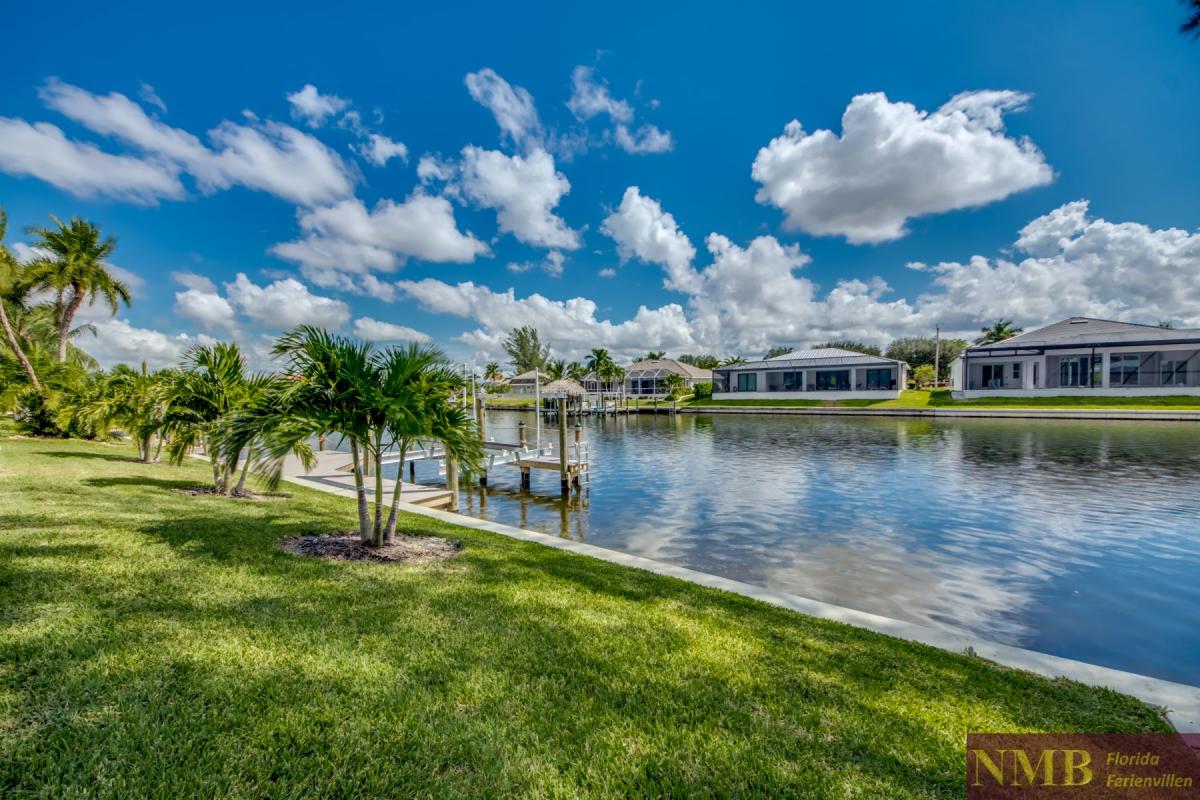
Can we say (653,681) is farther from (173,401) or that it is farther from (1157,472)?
(1157,472)

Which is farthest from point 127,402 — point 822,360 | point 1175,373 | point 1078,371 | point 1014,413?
point 1175,373

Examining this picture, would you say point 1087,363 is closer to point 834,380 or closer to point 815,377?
point 834,380

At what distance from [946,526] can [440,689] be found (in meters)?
11.4

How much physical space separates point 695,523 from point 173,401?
404 inches

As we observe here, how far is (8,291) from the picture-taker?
84.9ft

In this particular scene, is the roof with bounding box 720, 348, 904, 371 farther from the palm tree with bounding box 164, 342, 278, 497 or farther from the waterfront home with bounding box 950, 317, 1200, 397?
the palm tree with bounding box 164, 342, 278, 497

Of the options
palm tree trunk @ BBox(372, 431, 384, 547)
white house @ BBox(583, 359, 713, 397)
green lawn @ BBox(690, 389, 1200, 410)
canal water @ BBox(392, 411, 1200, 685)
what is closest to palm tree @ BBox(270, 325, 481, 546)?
palm tree trunk @ BBox(372, 431, 384, 547)

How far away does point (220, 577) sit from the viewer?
15.2ft

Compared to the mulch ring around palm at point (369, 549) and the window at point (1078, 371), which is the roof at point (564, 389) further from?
the window at point (1078, 371)

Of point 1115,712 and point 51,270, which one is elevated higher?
point 51,270

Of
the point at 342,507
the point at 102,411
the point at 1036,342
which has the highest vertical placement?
the point at 1036,342

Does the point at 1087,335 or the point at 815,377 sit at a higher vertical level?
the point at 1087,335

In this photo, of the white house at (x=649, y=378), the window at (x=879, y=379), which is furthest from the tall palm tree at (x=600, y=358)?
the window at (x=879, y=379)

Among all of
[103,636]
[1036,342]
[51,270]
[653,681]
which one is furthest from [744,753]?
[1036,342]
